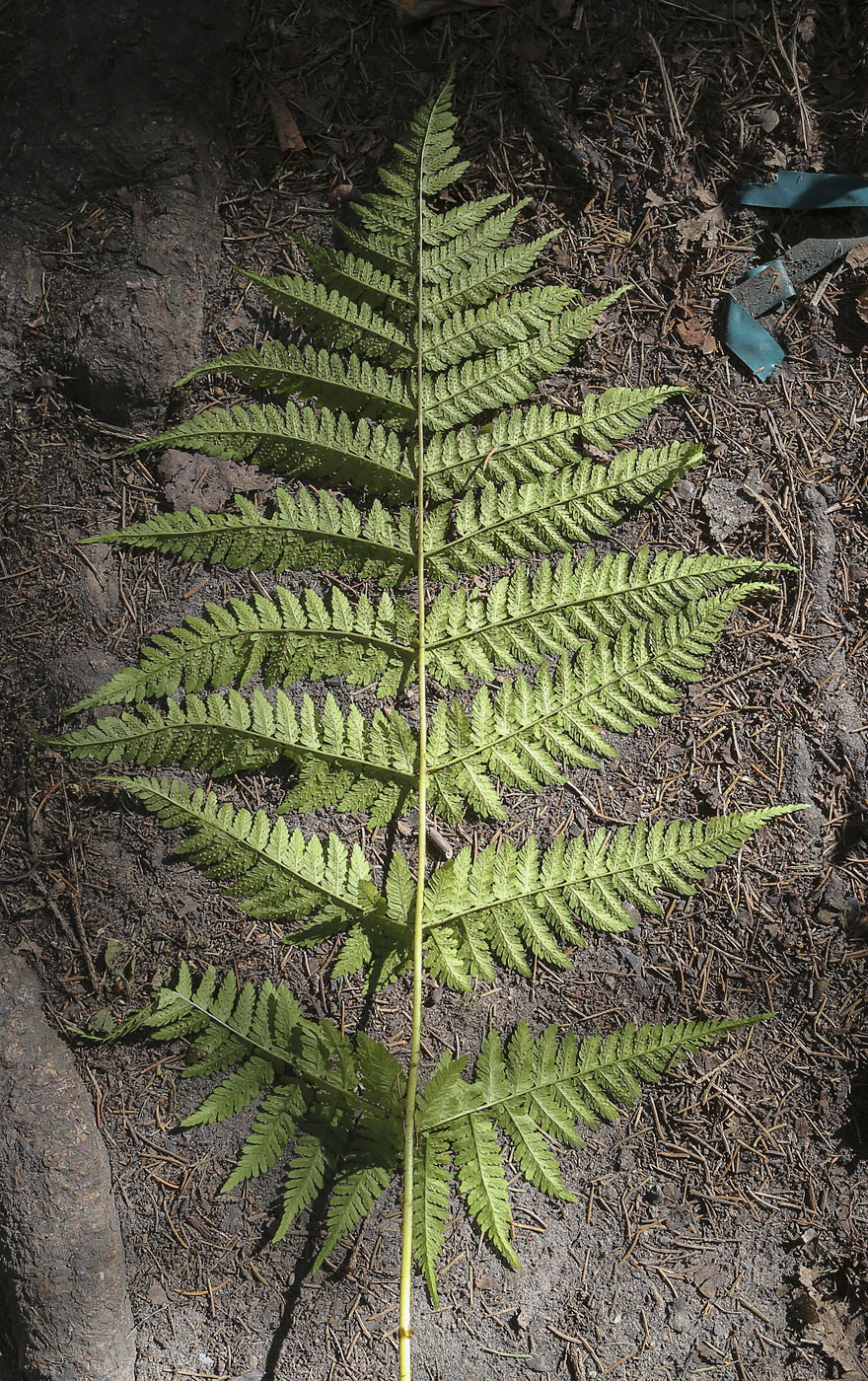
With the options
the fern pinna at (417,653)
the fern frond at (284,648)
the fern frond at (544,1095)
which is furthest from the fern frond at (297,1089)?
the fern frond at (284,648)

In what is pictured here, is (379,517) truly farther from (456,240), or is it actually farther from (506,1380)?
(506,1380)

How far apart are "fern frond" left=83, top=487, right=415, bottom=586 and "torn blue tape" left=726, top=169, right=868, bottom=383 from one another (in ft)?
4.90

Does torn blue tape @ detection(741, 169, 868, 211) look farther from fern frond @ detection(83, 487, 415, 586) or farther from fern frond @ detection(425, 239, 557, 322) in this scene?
fern frond @ detection(83, 487, 415, 586)

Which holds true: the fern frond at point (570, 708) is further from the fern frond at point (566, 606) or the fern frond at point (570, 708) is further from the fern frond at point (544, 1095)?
the fern frond at point (544, 1095)

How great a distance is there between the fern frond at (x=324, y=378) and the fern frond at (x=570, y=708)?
2.90 feet

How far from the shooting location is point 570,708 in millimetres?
2393

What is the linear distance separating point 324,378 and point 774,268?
5.71 ft

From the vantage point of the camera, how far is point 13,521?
3031 millimetres

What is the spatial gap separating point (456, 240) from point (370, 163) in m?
0.85

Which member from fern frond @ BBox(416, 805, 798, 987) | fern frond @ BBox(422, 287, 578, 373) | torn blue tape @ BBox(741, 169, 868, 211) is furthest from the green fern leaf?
torn blue tape @ BBox(741, 169, 868, 211)

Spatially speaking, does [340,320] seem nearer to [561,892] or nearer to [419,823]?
[419,823]

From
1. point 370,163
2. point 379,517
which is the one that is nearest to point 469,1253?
point 379,517

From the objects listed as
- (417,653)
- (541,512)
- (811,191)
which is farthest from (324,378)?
(811,191)

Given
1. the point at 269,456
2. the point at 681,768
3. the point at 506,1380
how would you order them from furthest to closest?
the point at 681,768 → the point at 506,1380 → the point at 269,456
